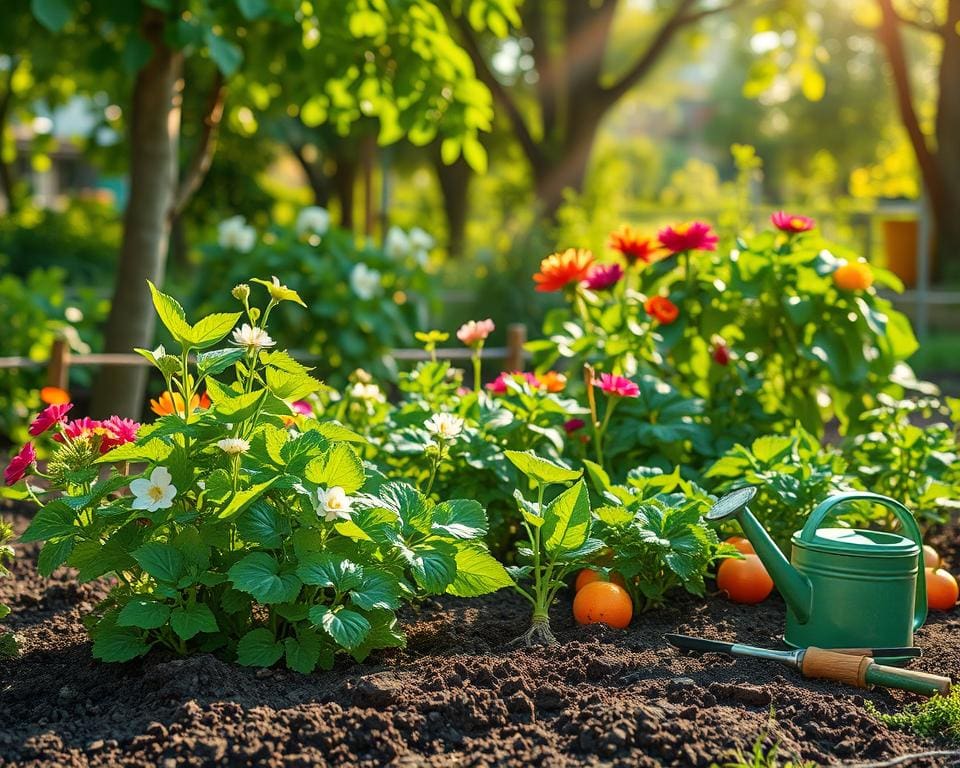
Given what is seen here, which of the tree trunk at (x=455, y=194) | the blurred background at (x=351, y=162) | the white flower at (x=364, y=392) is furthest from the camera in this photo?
the tree trunk at (x=455, y=194)

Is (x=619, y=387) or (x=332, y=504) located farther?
(x=619, y=387)

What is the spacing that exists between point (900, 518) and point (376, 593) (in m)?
1.35

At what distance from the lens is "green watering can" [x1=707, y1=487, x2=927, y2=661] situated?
9.05ft

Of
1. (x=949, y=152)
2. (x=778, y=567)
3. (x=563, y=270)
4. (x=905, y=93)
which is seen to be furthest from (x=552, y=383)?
(x=949, y=152)

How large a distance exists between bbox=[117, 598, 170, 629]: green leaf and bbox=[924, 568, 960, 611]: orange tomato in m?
2.08

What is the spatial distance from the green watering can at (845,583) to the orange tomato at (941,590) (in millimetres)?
526

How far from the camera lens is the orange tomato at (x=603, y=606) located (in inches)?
117

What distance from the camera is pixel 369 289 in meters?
6.18

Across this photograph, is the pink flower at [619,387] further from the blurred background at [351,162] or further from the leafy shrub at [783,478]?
the blurred background at [351,162]

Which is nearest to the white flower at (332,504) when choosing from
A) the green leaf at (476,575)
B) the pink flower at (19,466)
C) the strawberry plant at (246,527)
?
the strawberry plant at (246,527)

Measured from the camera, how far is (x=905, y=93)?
1214cm

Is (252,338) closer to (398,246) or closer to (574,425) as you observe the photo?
(574,425)

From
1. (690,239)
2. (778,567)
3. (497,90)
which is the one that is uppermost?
(497,90)

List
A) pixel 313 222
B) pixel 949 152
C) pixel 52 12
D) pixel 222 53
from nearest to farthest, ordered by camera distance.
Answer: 1. pixel 52 12
2. pixel 222 53
3. pixel 313 222
4. pixel 949 152
